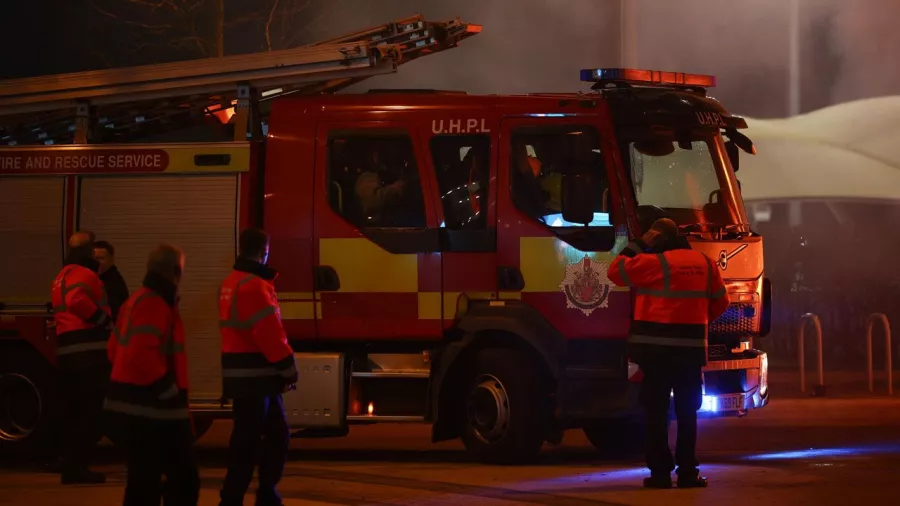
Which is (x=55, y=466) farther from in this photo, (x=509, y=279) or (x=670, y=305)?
(x=670, y=305)

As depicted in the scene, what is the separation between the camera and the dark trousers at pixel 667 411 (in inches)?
363

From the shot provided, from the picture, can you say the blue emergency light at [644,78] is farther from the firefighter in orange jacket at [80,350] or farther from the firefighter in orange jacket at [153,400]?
the firefighter in orange jacket at [153,400]

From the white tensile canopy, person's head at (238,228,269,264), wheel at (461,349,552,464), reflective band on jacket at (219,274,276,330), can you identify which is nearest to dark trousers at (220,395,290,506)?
reflective band on jacket at (219,274,276,330)

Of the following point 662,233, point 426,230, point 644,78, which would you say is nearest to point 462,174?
point 426,230

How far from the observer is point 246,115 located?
1096cm

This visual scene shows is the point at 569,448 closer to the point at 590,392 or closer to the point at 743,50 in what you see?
the point at 590,392

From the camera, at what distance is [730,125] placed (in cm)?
1084

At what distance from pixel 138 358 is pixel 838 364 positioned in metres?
14.5

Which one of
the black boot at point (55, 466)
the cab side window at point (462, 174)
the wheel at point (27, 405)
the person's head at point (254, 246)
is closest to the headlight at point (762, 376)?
the cab side window at point (462, 174)

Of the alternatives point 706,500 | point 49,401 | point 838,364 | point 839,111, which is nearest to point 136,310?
point 706,500

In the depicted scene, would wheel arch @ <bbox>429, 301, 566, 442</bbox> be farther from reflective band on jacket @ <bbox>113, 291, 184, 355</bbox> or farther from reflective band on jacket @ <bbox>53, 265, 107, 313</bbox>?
reflective band on jacket @ <bbox>113, 291, 184, 355</bbox>

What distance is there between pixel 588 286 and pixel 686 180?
1172mm

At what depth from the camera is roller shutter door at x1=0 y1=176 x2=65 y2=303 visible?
35.9ft

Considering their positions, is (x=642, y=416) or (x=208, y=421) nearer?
(x=642, y=416)
